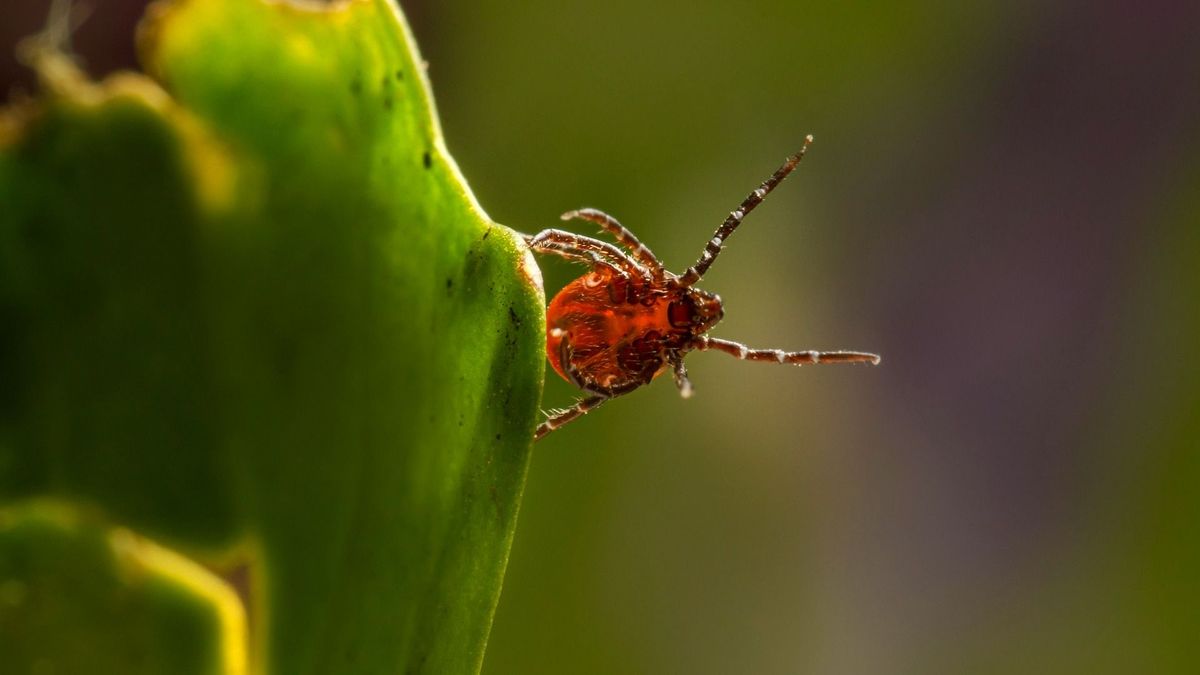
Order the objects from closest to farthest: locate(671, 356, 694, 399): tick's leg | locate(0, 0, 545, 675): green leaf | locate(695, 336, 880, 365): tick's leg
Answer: locate(0, 0, 545, 675): green leaf, locate(671, 356, 694, 399): tick's leg, locate(695, 336, 880, 365): tick's leg

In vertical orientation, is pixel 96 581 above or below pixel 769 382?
below

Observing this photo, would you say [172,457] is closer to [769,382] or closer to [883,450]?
[769,382]

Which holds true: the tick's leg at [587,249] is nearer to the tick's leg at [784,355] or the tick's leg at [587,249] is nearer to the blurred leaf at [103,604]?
the tick's leg at [784,355]

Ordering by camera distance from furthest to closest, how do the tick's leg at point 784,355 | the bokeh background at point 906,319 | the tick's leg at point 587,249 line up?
1. the bokeh background at point 906,319
2. the tick's leg at point 784,355
3. the tick's leg at point 587,249

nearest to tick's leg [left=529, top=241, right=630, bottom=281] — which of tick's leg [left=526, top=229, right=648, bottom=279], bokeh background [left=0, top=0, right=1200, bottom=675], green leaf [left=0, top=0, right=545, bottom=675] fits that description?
tick's leg [left=526, top=229, right=648, bottom=279]

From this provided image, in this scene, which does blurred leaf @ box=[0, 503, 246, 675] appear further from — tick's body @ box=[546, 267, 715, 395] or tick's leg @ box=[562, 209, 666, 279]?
tick's body @ box=[546, 267, 715, 395]

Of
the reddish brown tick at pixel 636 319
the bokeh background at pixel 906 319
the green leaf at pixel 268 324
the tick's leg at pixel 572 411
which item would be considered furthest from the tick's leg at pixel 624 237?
the bokeh background at pixel 906 319

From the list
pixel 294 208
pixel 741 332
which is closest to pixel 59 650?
pixel 294 208

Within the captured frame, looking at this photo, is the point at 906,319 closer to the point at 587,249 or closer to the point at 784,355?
the point at 784,355
